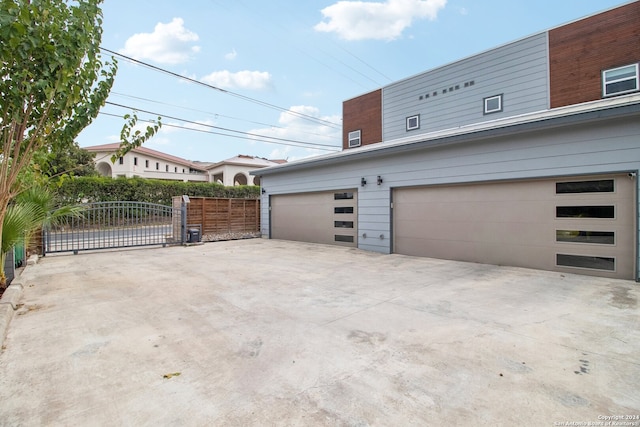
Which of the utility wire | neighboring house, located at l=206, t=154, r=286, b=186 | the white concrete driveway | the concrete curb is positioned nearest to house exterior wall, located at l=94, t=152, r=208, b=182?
neighboring house, located at l=206, t=154, r=286, b=186

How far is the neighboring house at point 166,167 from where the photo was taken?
31875 millimetres

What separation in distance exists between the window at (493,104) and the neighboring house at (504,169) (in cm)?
4

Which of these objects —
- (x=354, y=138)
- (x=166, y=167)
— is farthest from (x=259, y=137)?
(x=166, y=167)

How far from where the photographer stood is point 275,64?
1585 cm

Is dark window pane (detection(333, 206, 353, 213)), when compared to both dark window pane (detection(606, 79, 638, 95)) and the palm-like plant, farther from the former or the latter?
dark window pane (detection(606, 79, 638, 95))

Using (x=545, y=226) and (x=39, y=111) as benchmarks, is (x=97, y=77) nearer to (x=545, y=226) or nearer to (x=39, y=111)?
(x=39, y=111)

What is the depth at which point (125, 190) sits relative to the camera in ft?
59.8

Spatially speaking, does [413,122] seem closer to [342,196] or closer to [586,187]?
[342,196]

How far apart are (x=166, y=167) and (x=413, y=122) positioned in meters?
31.6

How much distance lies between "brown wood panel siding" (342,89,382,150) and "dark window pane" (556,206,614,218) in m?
9.62

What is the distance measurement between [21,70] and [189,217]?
32.6ft

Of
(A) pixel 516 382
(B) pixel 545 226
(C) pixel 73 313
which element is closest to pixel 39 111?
(C) pixel 73 313

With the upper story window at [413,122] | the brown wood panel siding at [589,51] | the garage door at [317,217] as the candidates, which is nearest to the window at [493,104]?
the brown wood panel siding at [589,51]

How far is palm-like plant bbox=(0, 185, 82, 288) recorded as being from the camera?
482 centimetres
